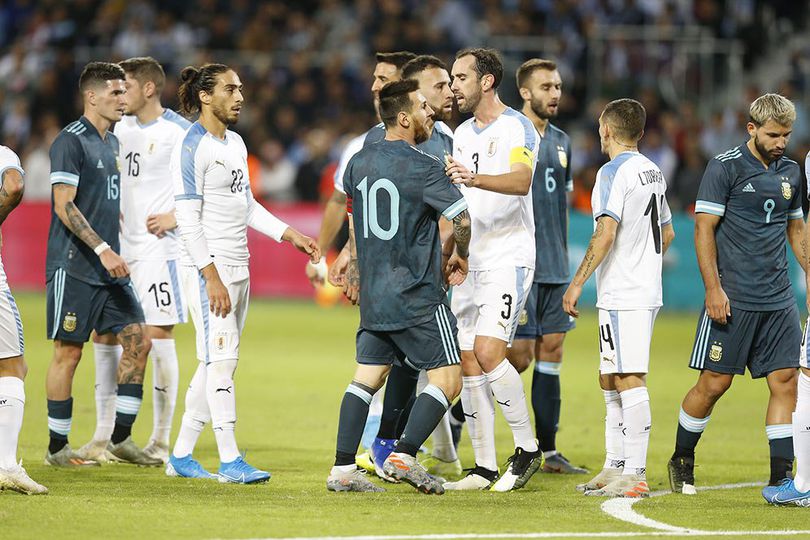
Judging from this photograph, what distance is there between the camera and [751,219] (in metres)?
8.45

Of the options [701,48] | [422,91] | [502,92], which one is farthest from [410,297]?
[701,48]

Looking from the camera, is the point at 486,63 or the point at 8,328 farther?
the point at 486,63

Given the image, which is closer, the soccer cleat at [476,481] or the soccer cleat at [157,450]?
the soccer cleat at [476,481]

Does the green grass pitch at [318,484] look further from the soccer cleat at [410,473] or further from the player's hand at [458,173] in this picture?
the player's hand at [458,173]

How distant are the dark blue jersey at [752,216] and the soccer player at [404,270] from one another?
179 centimetres

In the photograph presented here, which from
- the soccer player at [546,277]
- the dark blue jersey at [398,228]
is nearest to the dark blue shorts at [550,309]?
the soccer player at [546,277]

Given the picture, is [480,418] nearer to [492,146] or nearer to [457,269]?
[457,269]

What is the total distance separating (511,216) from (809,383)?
2271mm

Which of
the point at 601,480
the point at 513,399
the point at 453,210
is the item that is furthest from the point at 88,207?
the point at 601,480

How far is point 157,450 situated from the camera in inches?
387

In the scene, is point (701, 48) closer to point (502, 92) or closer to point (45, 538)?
point (502, 92)

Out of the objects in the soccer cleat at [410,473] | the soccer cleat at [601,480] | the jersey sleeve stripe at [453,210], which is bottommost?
the soccer cleat at [601,480]

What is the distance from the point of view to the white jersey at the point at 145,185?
1020 cm

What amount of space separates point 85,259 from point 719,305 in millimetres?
4670
